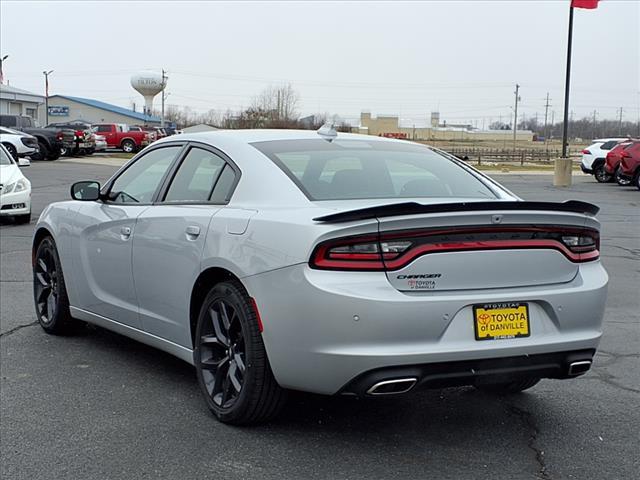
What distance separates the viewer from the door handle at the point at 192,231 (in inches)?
186

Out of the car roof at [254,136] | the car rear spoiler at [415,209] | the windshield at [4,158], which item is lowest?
→ the windshield at [4,158]

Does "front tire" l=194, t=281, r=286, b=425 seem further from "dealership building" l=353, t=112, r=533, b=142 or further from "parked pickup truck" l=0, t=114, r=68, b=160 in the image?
"dealership building" l=353, t=112, r=533, b=142

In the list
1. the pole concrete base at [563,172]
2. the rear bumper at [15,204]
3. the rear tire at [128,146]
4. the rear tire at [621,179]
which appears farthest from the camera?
the rear tire at [128,146]

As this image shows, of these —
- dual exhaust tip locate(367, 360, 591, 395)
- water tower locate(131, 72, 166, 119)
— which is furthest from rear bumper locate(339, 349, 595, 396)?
water tower locate(131, 72, 166, 119)

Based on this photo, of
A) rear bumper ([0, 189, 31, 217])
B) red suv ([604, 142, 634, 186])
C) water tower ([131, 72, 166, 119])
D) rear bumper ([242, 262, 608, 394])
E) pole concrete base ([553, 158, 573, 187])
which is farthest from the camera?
water tower ([131, 72, 166, 119])

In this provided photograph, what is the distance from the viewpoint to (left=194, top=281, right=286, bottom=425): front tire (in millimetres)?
4246

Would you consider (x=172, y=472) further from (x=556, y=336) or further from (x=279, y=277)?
(x=556, y=336)

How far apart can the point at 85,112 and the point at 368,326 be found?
109 m

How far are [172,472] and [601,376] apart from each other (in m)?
3.08

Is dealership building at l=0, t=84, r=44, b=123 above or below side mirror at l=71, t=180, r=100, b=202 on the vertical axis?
above

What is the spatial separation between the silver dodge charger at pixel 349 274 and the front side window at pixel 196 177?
0.01 metres

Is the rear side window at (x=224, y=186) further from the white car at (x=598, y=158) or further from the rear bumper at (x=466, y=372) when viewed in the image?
the white car at (x=598, y=158)

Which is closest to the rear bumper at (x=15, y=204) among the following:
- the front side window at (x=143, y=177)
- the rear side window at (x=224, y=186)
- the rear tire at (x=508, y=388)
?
the front side window at (x=143, y=177)

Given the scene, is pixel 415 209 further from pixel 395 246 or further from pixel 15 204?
pixel 15 204
